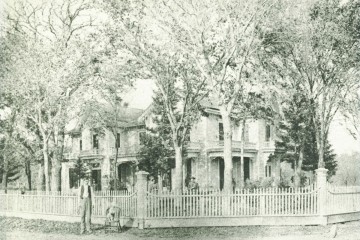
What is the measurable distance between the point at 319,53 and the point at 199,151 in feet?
53.3

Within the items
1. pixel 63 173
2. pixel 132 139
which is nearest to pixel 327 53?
pixel 132 139

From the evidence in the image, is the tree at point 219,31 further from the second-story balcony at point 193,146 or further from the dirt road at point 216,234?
the second-story balcony at point 193,146

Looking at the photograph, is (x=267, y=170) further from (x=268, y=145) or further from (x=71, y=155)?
(x=71, y=155)

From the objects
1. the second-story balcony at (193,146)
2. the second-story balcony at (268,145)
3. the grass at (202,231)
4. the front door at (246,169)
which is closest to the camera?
the grass at (202,231)

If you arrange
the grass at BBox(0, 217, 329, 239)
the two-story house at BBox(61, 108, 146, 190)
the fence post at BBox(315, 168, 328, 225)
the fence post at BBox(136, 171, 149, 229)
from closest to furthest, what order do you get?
1. the grass at BBox(0, 217, 329, 239)
2. the fence post at BBox(136, 171, 149, 229)
3. the fence post at BBox(315, 168, 328, 225)
4. the two-story house at BBox(61, 108, 146, 190)

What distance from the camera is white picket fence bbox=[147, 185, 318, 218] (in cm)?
1441

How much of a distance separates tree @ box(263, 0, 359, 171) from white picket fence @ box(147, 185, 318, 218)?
14.8ft

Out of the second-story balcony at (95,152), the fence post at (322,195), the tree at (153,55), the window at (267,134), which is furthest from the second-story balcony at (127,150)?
the fence post at (322,195)

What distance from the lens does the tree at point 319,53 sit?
17719 millimetres

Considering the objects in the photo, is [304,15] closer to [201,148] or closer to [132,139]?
[201,148]

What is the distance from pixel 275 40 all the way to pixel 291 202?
6117mm

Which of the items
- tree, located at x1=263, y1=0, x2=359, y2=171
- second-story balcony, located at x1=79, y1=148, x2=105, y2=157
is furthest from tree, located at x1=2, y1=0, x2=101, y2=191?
second-story balcony, located at x1=79, y1=148, x2=105, y2=157

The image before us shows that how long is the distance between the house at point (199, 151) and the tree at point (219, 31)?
15.1 metres

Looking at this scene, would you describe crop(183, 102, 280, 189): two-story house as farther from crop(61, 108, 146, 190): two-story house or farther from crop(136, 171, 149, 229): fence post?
crop(136, 171, 149, 229): fence post
